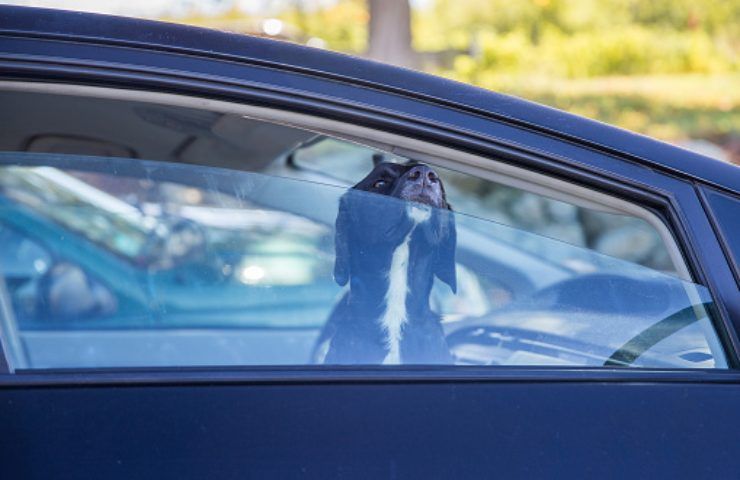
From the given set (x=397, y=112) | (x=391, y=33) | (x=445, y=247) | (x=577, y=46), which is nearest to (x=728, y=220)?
(x=445, y=247)

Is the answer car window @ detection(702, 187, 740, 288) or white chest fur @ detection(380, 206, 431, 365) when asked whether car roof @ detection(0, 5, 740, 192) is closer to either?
car window @ detection(702, 187, 740, 288)

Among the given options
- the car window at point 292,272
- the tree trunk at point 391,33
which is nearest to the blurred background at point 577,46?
the tree trunk at point 391,33

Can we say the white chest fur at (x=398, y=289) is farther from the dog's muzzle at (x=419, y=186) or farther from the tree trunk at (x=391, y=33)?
the tree trunk at (x=391, y=33)

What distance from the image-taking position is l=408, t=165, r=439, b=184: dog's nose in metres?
1.86

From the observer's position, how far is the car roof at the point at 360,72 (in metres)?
1.68

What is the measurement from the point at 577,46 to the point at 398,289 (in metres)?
15.4

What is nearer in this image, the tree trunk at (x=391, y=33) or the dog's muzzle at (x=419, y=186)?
the dog's muzzle at (x=419, y=186)

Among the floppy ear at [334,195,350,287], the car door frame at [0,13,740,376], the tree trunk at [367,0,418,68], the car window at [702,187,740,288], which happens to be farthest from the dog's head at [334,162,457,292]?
the tree trunk at [367,0,418,68]

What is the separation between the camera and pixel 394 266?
1.80 metres

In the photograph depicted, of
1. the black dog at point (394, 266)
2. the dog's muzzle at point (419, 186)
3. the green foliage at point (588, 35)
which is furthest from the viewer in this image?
the green foliage at point (588, 35)

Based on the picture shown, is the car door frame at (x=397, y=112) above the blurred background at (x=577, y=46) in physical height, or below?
below

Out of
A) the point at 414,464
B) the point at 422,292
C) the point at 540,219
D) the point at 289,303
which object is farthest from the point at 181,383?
the point at 540,219

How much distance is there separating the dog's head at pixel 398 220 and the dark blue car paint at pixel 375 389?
0.13 meters

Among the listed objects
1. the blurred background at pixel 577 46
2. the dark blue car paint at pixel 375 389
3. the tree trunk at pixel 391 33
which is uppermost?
the blurred background at pixel 577 46
